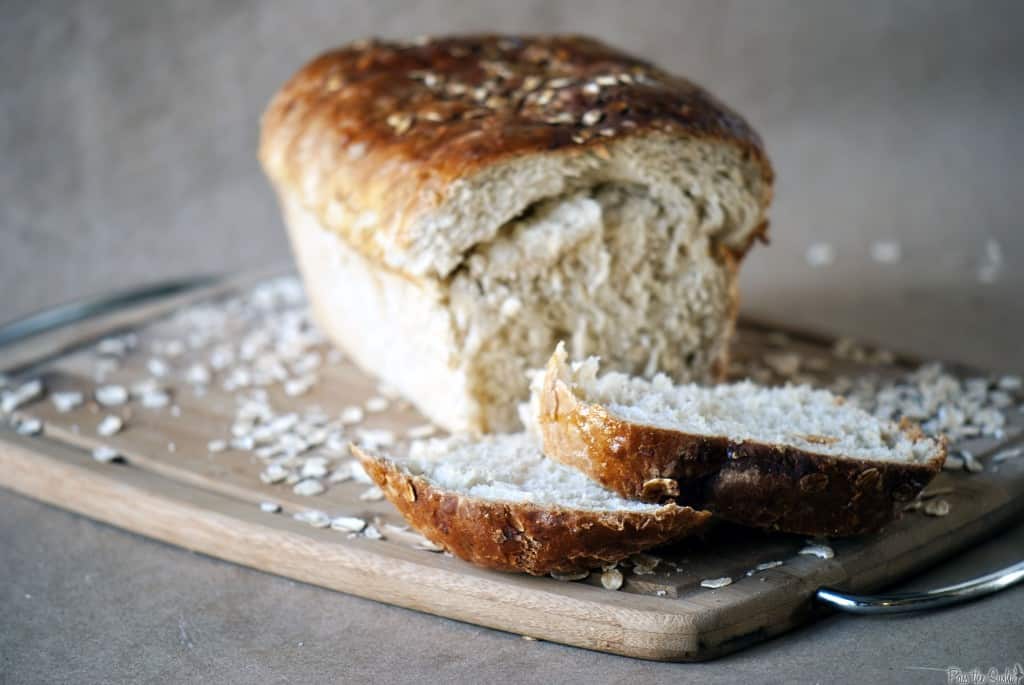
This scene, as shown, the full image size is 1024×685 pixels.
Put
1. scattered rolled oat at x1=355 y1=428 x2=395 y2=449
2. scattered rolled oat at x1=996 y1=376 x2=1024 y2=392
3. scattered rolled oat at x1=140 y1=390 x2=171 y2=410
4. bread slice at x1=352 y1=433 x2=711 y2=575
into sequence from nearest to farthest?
bread slice at x1=352 y1=433 x2=711 y2=575
scattered rolled oat at x1=355 y1=428 x2=395 y2=449
scattered rolled oat at x1=996 y1=376 x2=1024 y2=392
scattered rolled oat at x1=140 y1=390 x2=171 y2=410

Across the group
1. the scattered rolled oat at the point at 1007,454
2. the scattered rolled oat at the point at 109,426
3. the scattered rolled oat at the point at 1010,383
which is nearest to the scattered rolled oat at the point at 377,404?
the scattered rolled oat at the point at 109,426

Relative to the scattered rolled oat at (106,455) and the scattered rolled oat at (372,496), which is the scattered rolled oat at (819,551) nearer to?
the scattered rolled oat at (372,496)

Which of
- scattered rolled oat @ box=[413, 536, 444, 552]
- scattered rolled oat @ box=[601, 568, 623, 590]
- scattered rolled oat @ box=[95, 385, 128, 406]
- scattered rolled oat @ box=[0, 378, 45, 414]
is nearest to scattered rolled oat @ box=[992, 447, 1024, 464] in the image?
scattered rolled oat @ box=[601, 568, 623, 590]

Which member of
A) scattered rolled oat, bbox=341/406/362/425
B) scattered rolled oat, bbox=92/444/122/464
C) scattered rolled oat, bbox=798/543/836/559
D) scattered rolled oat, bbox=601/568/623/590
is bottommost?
scattered rolled oat, bbox=92/444/122/464

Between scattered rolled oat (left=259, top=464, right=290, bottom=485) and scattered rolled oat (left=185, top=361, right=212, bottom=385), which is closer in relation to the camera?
scattered rolled oat (left=259, top=464, right=290, bottom=485)

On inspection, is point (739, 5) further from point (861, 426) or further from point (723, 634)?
point (723, 634)

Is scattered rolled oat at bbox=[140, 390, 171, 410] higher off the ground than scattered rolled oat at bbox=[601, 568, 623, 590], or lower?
lower

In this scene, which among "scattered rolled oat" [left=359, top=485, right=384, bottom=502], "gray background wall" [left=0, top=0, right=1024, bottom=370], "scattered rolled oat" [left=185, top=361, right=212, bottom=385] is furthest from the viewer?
"gray background wall" [left=0, top=0, right=1024, bottom=370]

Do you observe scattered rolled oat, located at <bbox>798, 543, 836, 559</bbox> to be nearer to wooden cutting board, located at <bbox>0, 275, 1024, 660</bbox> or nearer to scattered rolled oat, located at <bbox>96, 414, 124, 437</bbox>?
wooden cutting board, located at <bbox>0, 275, 1024, 660</bbox>

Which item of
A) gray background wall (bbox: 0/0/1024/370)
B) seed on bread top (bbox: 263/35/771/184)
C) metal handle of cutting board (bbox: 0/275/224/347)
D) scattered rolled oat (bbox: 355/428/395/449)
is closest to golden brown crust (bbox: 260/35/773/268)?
seed on bread top (bbox: 263/35/771/184)
